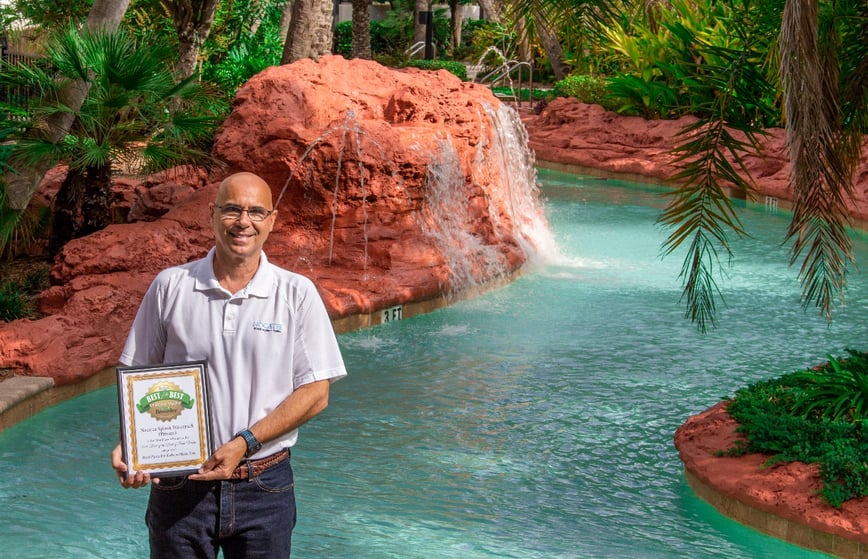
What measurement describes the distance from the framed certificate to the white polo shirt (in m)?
0.12

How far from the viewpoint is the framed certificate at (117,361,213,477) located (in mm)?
2904

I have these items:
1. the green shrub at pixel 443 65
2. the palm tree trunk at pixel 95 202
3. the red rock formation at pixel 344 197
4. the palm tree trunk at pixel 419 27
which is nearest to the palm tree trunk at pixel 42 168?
the red rock formation at pixel 344 197

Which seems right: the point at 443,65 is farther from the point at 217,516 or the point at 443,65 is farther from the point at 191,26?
the point at 217,516

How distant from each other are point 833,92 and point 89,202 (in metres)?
6.39

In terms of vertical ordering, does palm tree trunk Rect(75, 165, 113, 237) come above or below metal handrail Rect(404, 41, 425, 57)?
below

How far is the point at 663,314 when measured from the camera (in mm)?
10500

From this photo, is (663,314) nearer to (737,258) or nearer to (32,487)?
(737,258)

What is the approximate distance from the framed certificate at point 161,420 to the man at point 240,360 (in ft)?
0.33

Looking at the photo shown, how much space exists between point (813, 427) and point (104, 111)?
6006mm

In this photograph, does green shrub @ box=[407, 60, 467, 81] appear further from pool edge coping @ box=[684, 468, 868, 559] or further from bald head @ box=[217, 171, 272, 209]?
bald head @ box=[217, 171, 272, 209]

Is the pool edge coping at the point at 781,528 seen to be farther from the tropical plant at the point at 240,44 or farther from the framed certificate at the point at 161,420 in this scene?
the tropical plant at the point at 240,44

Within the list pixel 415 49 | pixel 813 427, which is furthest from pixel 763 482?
pixel 415 49

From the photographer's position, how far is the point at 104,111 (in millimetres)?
9109

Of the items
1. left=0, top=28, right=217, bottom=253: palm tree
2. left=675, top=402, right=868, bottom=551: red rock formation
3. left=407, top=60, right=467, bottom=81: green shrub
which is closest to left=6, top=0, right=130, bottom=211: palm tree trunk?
left=0, top=28, right=217, bottom=253: palm tree
